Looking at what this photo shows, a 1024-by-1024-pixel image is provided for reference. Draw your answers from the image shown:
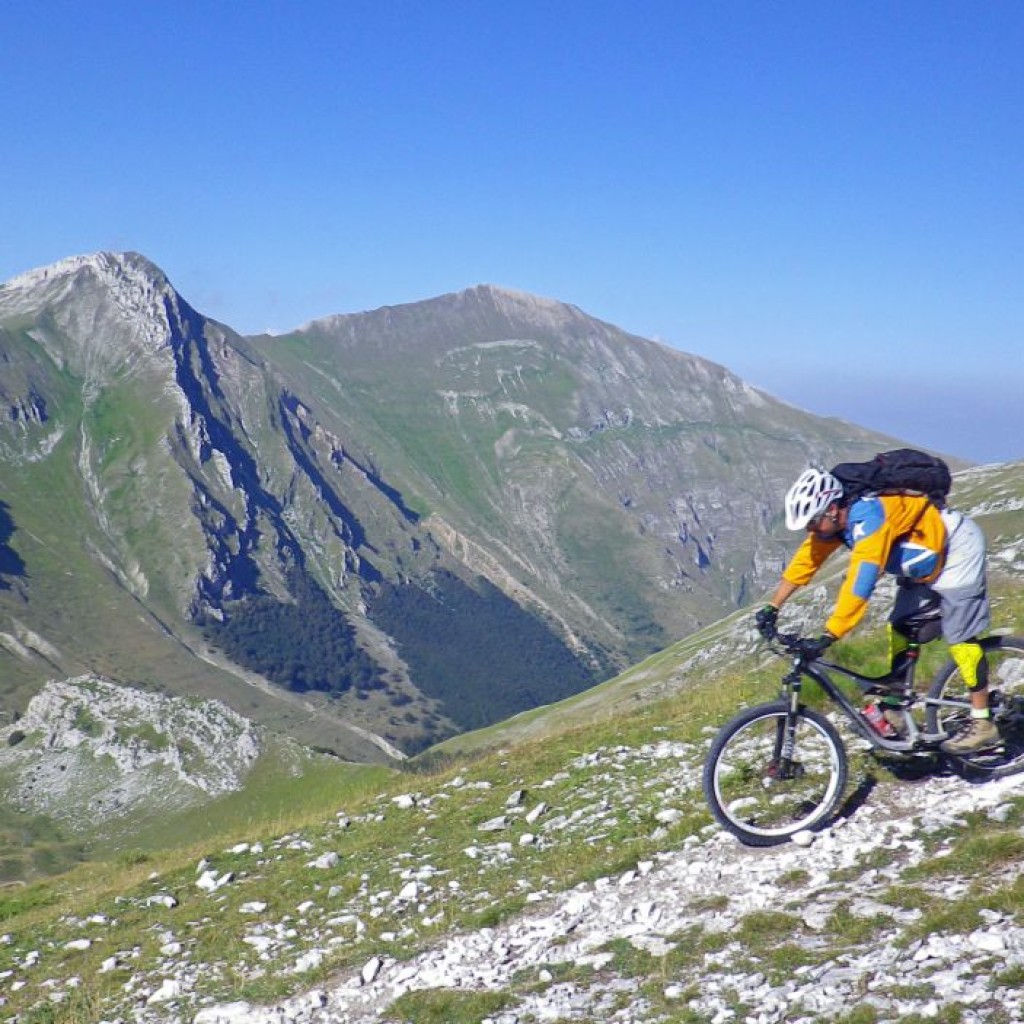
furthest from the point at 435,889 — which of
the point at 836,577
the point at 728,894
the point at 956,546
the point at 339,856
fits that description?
the point at 836,577

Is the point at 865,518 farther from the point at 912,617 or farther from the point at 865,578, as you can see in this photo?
A: the point at 912,617

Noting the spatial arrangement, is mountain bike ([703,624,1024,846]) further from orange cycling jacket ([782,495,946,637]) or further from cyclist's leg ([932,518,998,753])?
orange cycling jacket ([782,495,946,637])

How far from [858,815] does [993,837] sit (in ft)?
5.99

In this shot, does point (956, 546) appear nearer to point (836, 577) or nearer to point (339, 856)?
point (339, 856)

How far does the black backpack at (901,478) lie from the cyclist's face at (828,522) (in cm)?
27

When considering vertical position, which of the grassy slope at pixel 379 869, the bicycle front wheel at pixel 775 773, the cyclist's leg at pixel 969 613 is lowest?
the grassy slope at pixel 379 869

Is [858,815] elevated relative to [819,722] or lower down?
lower down

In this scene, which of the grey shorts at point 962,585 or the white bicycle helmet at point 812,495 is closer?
the white bicycle helmet at point 812,495

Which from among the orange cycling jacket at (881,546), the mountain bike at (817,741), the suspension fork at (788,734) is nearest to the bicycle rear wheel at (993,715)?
the mountain bike at (817,741)

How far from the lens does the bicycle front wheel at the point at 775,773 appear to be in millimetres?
12016

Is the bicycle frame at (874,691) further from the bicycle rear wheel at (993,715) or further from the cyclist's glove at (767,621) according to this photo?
the cyclist's glove at (767,621)

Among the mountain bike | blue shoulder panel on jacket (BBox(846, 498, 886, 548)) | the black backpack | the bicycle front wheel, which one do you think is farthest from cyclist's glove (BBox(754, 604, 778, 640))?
the black backpack

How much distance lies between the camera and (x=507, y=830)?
16.0 m

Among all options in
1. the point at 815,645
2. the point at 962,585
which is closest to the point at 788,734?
the point at 815,645
